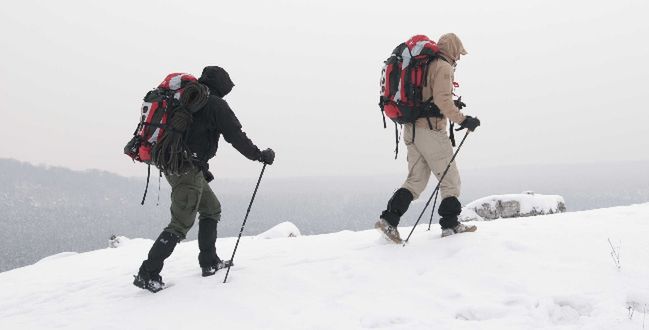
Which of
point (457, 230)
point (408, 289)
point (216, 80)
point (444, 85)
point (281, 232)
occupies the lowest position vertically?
point (281, 232)

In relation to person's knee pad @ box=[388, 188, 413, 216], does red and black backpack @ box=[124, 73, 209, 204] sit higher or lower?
higher

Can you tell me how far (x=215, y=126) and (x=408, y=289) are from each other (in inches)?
124

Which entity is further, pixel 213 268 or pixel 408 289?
pixel 213 268

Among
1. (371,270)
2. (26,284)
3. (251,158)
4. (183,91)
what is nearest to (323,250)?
(371,270)

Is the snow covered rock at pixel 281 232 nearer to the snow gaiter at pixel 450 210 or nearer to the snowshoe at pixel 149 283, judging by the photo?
the snow gaiter at pixel 450 210

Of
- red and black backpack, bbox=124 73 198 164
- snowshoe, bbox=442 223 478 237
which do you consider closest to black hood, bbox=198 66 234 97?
red and black backpack, bbox=124 73 198 164

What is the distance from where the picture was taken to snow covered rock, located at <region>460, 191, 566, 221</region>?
1808 centimetres

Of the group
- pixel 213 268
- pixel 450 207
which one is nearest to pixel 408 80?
pixel 450 207

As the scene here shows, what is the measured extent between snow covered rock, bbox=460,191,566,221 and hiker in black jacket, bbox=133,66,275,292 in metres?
13.9

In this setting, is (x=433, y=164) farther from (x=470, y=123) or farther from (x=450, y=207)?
(x=470, y=123)

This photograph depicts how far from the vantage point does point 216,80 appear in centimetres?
596

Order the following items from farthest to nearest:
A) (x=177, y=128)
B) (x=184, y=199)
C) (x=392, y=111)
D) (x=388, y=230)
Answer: (x=388, y=230), (x=392, y=111), (x=184, y=199), (x=177, y=128)

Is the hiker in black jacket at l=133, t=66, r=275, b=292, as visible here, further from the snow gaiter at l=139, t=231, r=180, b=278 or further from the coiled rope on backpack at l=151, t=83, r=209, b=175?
the coiled rope on backpack at l=151, t=83, r=209, b=175

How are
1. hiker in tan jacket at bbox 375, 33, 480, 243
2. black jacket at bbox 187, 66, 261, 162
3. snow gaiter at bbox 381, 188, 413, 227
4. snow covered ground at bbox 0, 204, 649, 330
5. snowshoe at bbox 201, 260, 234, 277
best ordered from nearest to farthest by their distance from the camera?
1. snow covered ground at bbox 0, 204, 649, 330
2. black jacket at bbox 187, 66, 261, 162
3. snowshoe at bbox 201, 260, 234, 277
4. hiker in tan jacket at bbox 375, 33, 480, 243
5. snow gaiter at bbox 381, 188, 413, 227
